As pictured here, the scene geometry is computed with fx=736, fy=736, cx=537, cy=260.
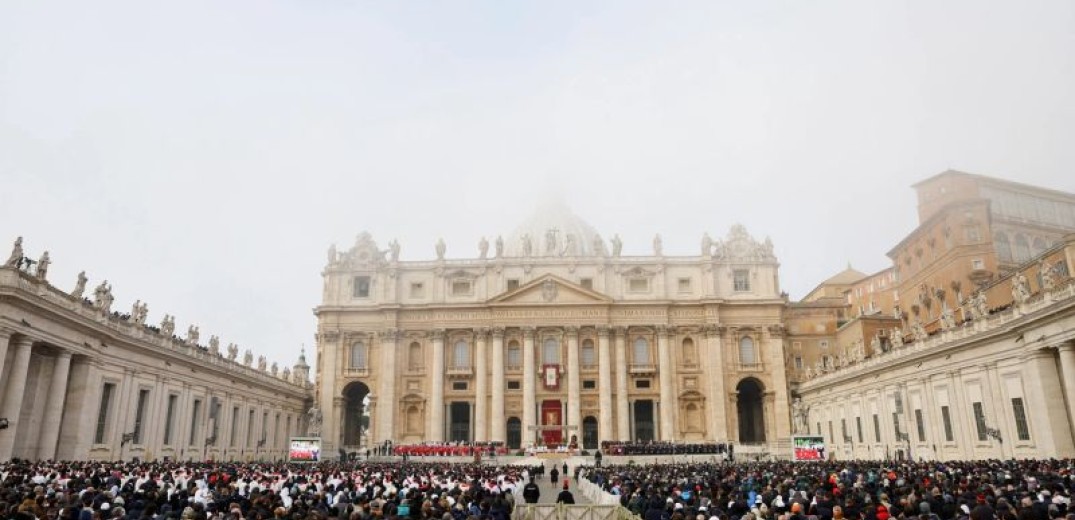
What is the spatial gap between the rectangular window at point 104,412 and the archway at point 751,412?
5273 cm

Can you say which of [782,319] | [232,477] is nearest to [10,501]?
[232,477]

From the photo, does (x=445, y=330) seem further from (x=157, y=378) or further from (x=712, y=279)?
(x=157, y=378)

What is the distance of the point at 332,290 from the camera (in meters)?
73.2

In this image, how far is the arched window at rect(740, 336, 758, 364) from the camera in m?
70.2

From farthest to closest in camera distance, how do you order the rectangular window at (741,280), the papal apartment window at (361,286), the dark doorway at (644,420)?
the papal apartment window at (361,286) < the rectangular window at (741,280) < the dark doorway at (644,420)

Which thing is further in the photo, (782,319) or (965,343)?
(782,319)

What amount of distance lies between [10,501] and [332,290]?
201 feet

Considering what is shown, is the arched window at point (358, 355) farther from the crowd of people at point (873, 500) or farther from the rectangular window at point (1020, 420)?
the rectangular window at point (1020, 420)

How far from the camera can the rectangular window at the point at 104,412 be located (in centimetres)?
3666

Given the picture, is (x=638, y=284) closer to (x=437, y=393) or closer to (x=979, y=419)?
(x=437, y=393)

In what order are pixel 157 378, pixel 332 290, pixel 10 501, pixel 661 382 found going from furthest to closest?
pixel 332 290, pixel 661 382, pixel 157 378, pixel 10 501

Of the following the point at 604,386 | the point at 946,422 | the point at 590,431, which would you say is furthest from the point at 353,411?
the point at 946,422

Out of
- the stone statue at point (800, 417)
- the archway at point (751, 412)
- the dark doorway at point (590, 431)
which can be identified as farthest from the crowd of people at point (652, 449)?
the archway at point (751, 412)

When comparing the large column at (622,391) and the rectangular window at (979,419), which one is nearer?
the rectangular window at (979,419)
